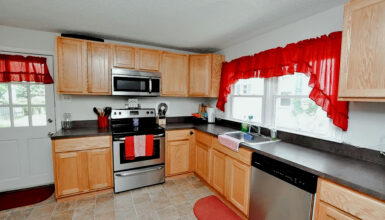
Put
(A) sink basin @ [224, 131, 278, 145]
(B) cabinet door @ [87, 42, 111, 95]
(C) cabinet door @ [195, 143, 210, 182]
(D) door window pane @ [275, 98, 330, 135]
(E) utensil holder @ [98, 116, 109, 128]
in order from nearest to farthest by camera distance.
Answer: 1. (D) door window pane @ [275, 98, 330, 135]
2. (A) sink basin @ [224, 131, 278, 145]
3. (B) cabinet door @ [87, 42, 111, 95]
4. (C) cabinet door @ [195, 143, 210, 182]
5. (E) utensil holder @ [98, 116, 109, 128]

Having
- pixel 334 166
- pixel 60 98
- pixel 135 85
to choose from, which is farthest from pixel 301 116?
pixel 60 98

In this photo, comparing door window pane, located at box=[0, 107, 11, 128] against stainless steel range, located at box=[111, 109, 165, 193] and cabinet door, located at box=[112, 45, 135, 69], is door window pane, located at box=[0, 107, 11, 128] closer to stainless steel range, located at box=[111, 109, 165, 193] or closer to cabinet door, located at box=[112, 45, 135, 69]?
stainless steel range, located at box=[111, 109, 165, 193]

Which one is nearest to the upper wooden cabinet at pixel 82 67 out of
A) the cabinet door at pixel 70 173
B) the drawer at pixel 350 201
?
the cabinet door at pixel 70 173

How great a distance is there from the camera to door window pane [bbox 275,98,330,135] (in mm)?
1841

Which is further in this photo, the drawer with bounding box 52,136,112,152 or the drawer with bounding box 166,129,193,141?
the drawer with bounding box 166,129,193,141

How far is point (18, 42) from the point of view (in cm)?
240

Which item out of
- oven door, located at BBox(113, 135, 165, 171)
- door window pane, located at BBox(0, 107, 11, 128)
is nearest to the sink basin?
oven door, located at BBox(113, 135, 165, 171)

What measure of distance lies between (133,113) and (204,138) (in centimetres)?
129

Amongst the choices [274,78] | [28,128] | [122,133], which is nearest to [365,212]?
[274,78]

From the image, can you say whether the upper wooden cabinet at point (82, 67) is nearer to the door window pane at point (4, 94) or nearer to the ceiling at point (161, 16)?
the ceiling at point (161, 16)

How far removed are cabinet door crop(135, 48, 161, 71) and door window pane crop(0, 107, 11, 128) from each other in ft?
6.32

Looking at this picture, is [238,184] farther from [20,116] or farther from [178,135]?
[20,116]

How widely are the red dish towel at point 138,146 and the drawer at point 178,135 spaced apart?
0.32 meters

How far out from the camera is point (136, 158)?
256cm
